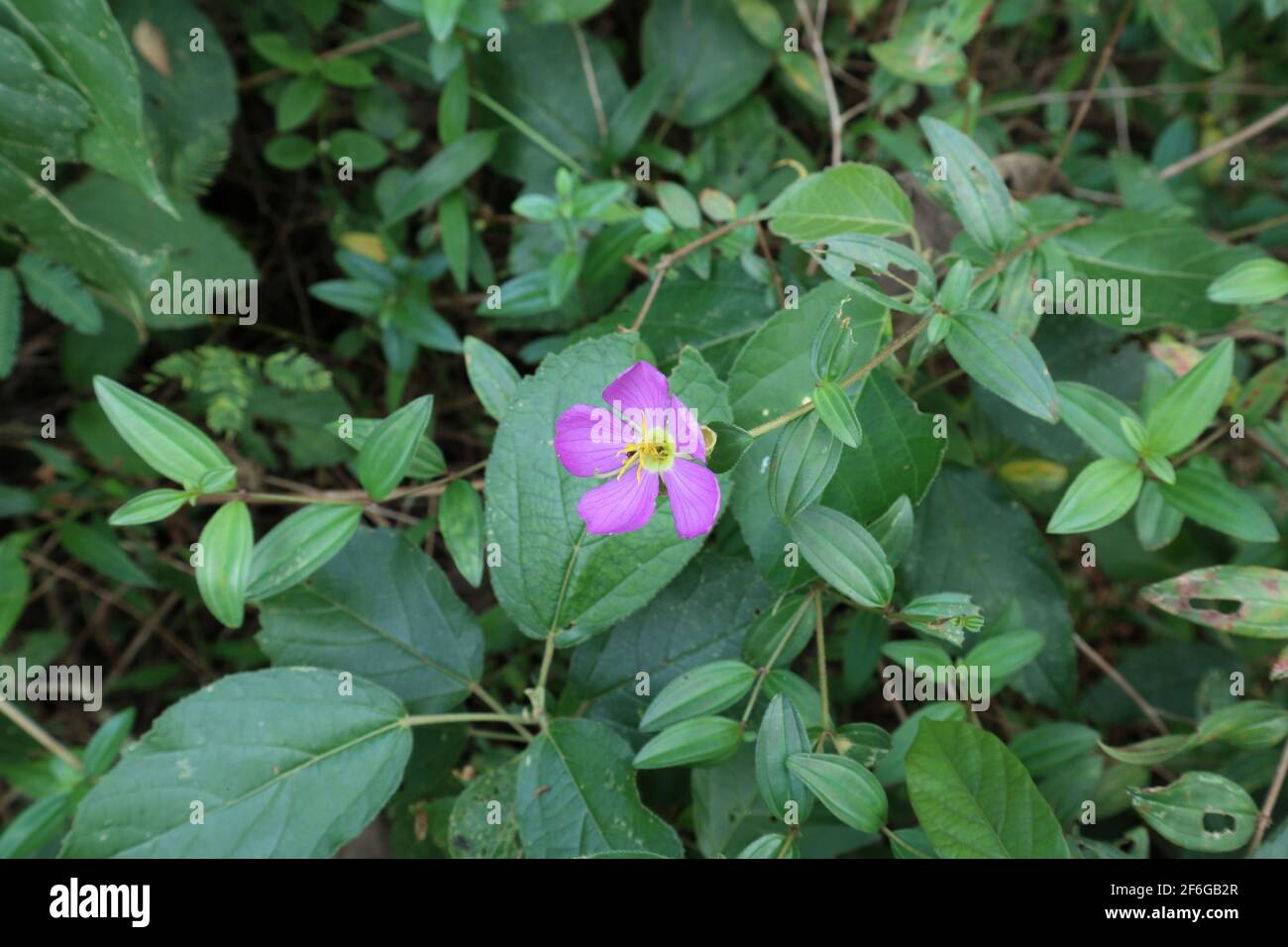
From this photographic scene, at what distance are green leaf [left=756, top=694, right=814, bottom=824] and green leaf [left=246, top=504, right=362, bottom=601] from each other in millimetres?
947

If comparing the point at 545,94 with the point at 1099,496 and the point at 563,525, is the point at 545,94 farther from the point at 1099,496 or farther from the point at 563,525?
the point at 1099,496

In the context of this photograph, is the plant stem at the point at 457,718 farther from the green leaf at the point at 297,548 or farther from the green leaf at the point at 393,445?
the green leaf at the point at 393,445

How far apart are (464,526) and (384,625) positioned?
0.32 m

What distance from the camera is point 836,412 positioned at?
5.51 ft

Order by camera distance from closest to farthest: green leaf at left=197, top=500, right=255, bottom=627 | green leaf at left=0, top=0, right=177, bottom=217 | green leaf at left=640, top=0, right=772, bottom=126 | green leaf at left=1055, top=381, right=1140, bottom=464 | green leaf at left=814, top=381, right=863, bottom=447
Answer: green leaf at left=814, top=381, right=863, bottom=447 → green leaf at left=197, top=500, right=255, bottom=627 → green leaf at left=1055, top=381, right=1140, bottom=464 → green leaf at left=0, top=0, right=177, bottom=217 → green leaf at left=640, top=0, right=772, bottom=126

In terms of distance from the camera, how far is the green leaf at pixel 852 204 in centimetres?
228

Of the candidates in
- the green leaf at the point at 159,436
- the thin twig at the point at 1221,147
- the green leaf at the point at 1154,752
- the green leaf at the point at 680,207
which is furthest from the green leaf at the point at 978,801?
the thin twig at the point at 1221,147

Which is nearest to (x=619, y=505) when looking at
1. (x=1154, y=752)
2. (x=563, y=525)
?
(x=563, y=525)

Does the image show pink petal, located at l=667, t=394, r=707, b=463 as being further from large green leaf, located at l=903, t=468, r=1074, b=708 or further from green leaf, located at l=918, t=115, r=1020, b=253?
large green leaf, located at l=903, t=468, r=1074, b=708

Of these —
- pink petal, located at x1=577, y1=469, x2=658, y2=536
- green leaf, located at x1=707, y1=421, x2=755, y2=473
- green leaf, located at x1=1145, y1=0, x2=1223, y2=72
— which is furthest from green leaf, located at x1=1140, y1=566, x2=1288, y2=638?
green leaf, located at x1=1145, y1=0, x2=1223, y2=72

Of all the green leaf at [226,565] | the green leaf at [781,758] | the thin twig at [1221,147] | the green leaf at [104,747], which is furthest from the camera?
the thin twig at [1221,147]

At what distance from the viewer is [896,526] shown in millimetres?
2029

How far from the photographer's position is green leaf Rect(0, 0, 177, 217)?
2229 mm

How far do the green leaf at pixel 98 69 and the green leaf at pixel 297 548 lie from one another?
0.84 meters
